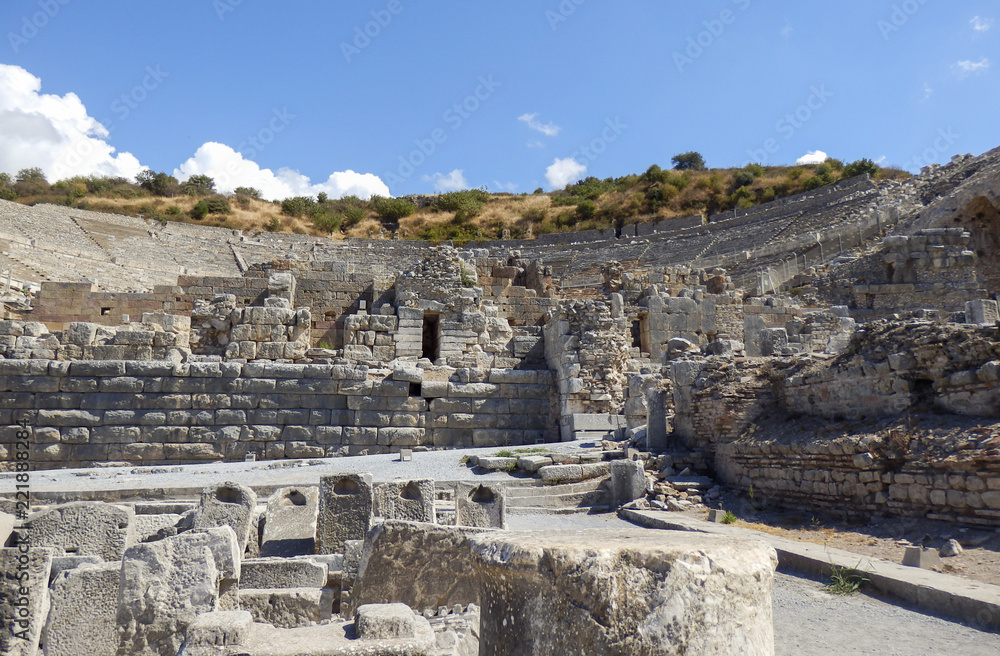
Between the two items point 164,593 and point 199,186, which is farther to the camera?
point 199,186

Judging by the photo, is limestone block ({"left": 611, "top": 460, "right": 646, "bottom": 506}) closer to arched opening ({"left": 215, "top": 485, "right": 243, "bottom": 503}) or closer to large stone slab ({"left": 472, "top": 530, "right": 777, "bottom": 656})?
arched opening ({"left": 215, "top": 485, "right": 243, "bottom": 503})

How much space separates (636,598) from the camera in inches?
69.3

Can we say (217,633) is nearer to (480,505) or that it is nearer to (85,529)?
(85,529)

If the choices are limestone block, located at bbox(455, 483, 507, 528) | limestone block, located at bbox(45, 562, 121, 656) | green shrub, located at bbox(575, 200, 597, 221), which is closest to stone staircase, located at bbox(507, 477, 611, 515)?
limestone block, located at bbox(455, 483, 507, 528)

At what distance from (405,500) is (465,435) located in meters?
6.58

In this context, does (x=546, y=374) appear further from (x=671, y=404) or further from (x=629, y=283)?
(x=629, y=283)

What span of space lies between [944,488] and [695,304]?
9.16 meters

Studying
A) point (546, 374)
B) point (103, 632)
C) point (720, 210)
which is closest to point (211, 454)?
point (546, 374)

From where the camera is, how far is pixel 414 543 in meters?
3.93

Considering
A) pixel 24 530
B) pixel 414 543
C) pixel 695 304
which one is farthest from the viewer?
pixel 695 304

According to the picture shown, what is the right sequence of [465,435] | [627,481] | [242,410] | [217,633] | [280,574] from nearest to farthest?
[217,633] → [280,574] → [627,481] → [242,410] → [465,435]

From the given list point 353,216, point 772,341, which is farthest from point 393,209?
point 772,341

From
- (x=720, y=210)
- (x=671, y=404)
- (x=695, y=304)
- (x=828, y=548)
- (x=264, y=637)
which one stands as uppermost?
(x=720, y=210)

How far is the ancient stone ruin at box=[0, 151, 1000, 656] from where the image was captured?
6.91 ft
